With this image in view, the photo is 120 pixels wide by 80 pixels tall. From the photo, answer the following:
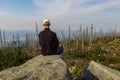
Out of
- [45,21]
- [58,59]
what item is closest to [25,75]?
[58,59]

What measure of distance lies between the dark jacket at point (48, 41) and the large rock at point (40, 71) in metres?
1.24

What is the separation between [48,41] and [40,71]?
277cm

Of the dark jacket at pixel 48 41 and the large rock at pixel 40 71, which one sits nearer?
the large rock at pixel 40 71

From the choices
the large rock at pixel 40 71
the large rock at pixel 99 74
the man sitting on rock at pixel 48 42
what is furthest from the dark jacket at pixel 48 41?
the large rock at pixel 99 74

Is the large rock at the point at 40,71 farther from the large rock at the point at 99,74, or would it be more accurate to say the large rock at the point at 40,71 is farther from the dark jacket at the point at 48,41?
the large rock at the point at 99,74

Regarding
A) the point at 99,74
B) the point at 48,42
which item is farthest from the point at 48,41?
the point at 99,74

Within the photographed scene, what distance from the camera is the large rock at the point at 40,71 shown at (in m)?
9.73

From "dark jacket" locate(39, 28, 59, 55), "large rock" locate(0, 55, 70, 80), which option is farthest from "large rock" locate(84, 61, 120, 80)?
"large rock" locate(0, 55, 70, 80)

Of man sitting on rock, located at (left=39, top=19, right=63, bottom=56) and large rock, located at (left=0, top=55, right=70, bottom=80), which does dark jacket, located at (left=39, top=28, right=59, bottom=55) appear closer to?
man sitting on rock, located at (left=39, top=19, right=63, bottom=56)

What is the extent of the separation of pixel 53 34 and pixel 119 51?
266 ft

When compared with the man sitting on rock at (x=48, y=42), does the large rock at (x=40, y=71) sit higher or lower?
lower

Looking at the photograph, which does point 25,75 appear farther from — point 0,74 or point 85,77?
point 85,77

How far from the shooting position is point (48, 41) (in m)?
12.6

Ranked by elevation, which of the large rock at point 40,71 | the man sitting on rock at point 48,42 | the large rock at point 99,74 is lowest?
the large rock at point 99,74
